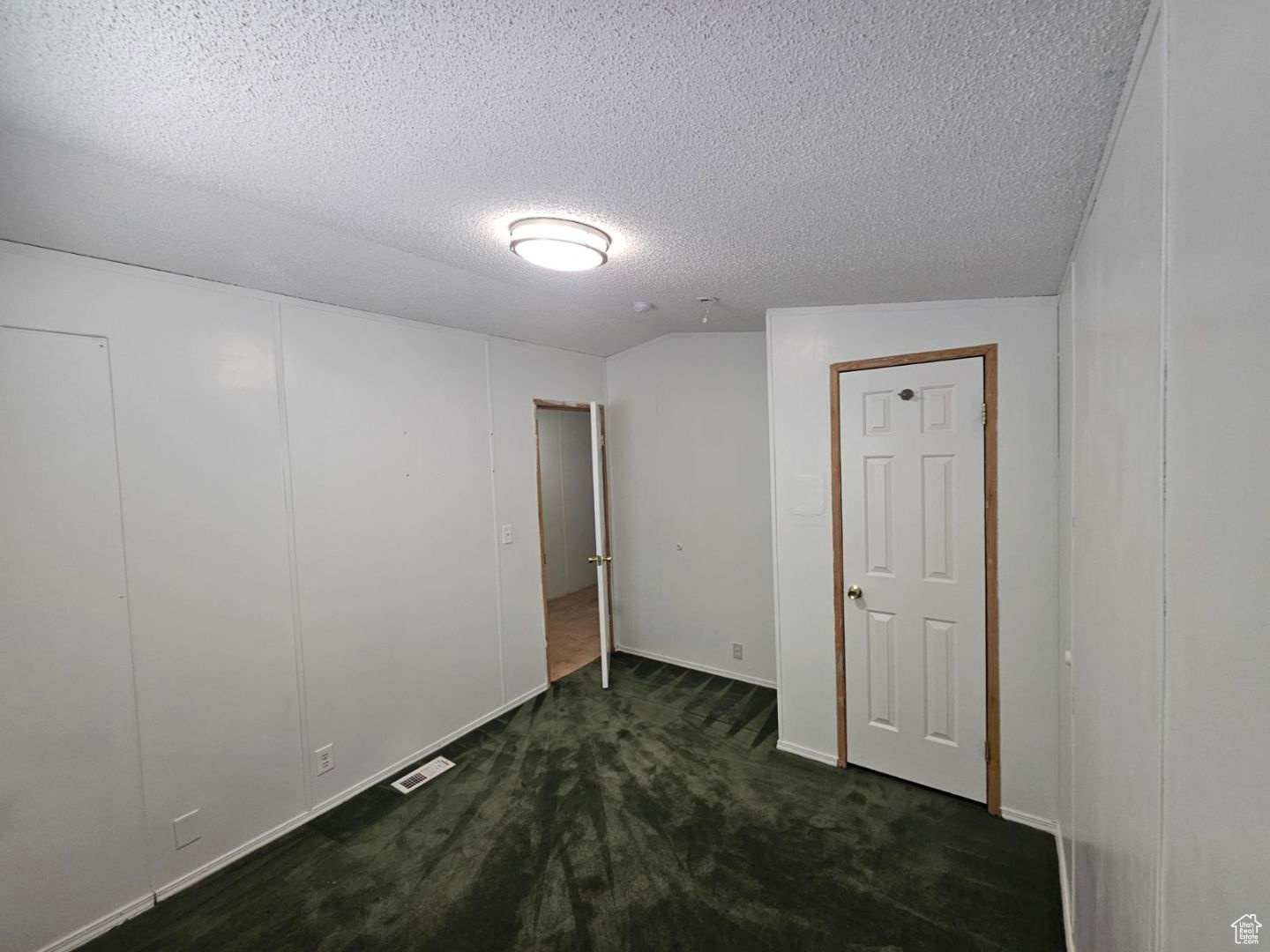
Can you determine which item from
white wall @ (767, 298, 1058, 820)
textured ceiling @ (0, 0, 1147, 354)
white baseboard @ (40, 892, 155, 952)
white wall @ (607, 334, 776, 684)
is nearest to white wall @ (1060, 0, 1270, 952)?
textured ceiling @ (0, 0, 1147, 354)

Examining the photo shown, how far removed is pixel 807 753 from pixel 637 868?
116 centimetres

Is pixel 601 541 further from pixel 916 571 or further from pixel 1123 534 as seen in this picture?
pixel 1123 534

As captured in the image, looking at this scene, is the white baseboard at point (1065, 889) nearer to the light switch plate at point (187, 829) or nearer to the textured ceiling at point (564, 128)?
the textured ceiling at point (564, 128)

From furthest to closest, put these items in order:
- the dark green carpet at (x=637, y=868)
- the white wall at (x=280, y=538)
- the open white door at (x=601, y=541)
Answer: the open white door at (x=601, y=541), the white wall at (x=280, y=538), the dark green carpet at (x=637, y=868)

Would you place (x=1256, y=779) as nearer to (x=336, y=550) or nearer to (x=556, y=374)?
(x=336, y=550)

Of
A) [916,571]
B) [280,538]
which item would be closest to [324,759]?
[280,538]

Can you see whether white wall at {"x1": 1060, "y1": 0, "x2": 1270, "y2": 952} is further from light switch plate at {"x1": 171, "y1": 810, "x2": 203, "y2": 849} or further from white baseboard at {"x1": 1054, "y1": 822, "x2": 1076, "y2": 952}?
light switch plate at {"x1": 171, "y1": 810, "x2": 203, "y2": 849}

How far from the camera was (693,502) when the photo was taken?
3.73 meters

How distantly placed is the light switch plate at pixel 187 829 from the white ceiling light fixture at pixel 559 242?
8.16 ft

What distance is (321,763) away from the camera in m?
2.38

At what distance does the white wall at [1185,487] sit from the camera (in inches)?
18.4

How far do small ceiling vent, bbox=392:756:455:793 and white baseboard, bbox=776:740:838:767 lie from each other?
1.80 m

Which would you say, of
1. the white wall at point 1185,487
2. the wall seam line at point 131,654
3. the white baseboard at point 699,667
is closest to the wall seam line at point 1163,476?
the white wall at point 1185,487

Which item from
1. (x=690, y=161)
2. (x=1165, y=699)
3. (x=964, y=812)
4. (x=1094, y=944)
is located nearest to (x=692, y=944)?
(x=1094, y=944)
